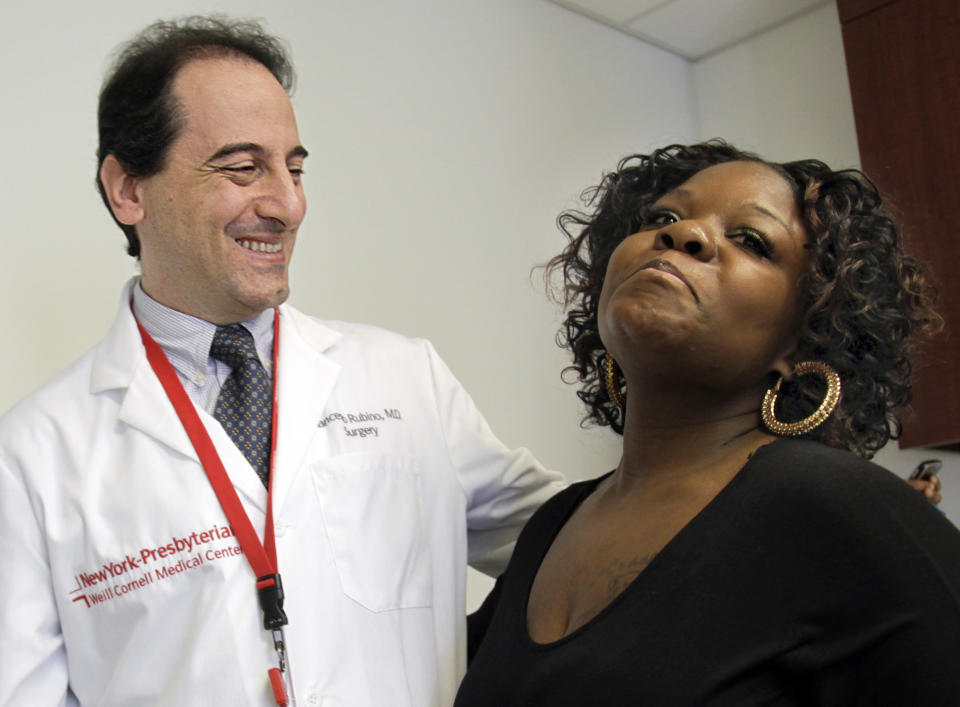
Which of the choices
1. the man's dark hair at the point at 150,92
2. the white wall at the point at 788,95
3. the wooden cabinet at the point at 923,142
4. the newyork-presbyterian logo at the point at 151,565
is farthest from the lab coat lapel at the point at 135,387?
the white wall at the point at 788,95

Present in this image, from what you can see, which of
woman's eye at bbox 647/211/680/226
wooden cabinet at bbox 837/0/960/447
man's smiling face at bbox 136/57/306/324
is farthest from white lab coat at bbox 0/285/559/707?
wooden cabinet at bbox 837/0/960/447

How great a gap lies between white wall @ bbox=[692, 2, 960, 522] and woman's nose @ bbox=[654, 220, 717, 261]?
6.55 feet

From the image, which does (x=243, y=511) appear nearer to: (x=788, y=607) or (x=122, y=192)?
(x=122, y=192)

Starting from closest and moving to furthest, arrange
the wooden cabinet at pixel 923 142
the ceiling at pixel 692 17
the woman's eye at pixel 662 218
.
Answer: the woman's eye at pixel 662 218 < the wooden cabinet at pixel 923 142 < the ceiling at pixel 692 17

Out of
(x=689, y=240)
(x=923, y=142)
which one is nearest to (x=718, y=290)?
(x=689, y=240)

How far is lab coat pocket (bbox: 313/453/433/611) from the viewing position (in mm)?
1307

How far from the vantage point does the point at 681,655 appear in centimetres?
88

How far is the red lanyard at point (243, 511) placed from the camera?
119cm

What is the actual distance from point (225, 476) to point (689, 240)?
66cm

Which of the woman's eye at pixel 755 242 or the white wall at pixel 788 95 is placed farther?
the white wall at pixel 788 95

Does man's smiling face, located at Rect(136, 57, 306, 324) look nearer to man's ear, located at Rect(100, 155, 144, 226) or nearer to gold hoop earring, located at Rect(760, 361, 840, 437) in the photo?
man's ear, located at Rect(100, 155, 144, 226)

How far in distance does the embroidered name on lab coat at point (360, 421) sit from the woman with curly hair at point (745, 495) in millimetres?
305

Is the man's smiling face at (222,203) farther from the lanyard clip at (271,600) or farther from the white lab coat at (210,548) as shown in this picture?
the lanyard clip at (271,600)

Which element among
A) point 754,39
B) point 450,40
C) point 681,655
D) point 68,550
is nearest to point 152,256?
point 68,550
